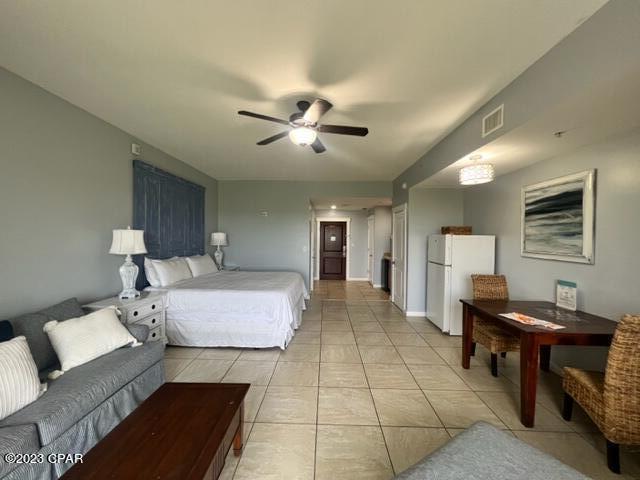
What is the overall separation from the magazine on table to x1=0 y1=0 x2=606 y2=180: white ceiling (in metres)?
1.89

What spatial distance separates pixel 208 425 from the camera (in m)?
1.36

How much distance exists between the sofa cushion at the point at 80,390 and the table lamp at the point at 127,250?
1.00 meters

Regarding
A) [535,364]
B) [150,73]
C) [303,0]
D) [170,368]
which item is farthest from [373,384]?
[150,73]

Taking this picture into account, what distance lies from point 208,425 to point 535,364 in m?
2.26

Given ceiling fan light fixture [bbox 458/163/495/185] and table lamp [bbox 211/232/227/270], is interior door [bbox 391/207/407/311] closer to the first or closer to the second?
ceiling fan light fixture [bbox 458/163/495/185]

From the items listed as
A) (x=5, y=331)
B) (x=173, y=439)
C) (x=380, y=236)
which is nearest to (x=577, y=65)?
(x=173, y=439)

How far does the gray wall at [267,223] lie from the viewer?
225 inches

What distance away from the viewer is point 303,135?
A: 7.48 ft

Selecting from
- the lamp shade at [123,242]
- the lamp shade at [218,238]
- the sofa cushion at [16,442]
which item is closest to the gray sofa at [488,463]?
the sofa cushion at [16,442]

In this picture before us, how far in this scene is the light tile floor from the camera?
1.65 meters

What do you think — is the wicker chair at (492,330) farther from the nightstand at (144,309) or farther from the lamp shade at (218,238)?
the lamp shade at (218,238)

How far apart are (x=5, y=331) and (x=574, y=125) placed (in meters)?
4.09

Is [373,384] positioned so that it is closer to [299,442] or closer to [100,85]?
[299,442]

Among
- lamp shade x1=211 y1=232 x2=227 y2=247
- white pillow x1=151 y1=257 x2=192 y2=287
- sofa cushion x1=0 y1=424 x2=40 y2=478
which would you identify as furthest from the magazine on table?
lamp shade x1=211 y1=232 x2=227 y2=247
